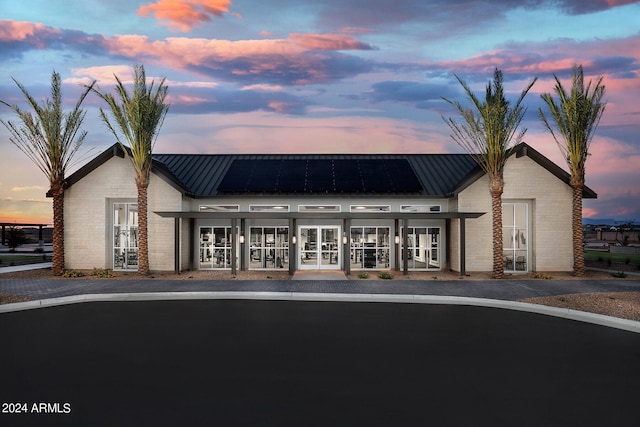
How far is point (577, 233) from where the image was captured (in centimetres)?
2041

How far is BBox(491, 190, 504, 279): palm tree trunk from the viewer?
63.8 feet

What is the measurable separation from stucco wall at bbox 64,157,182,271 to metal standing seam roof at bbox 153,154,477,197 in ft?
4.50

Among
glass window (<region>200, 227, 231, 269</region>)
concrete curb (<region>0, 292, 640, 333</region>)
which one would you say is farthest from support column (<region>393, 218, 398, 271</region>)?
glass window (<region>200, 227, 231, 269</region>)

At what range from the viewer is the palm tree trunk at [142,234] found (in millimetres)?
19906

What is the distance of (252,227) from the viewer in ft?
74.7

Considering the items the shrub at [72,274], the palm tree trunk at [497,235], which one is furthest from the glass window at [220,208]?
the palm tree trunk at [497,235]

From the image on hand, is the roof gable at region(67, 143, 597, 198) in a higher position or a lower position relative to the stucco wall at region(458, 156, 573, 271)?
higher

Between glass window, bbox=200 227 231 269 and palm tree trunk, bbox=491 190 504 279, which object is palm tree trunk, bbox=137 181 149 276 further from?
palm tree trunk, bbox=491 190 504 279

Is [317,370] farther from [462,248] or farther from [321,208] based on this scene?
[321,208]

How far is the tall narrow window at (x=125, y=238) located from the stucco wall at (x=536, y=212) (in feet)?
56.8

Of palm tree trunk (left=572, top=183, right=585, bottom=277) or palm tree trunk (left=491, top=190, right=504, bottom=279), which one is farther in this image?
palm tree trunk (left=572, top=183, right=585, bottom=277)

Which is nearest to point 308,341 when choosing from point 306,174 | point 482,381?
point 482,381

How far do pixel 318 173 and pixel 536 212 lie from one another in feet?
39.3

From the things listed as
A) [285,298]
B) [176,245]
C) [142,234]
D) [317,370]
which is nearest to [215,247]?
[176,245]
